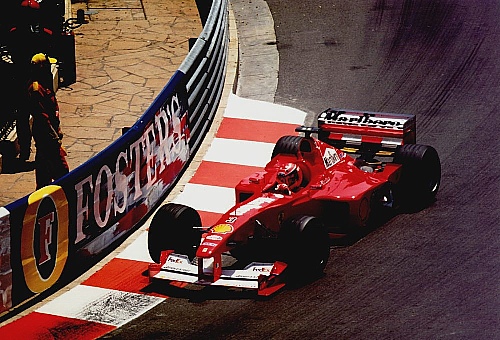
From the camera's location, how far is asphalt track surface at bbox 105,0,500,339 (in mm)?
10008

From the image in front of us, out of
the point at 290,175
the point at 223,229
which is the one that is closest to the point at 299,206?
the point at 290,175

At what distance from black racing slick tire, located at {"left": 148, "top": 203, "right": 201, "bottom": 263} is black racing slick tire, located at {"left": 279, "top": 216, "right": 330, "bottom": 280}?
40.1 inches

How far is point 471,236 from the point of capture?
38.6ft

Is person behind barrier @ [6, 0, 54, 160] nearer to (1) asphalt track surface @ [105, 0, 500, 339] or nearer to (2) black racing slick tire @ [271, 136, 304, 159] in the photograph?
(2) black racing slick tire @ [271, 136, 304, 159]

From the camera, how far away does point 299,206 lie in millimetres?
11344

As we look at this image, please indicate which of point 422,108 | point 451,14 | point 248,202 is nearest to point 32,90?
point 248,202

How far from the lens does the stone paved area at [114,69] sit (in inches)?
574

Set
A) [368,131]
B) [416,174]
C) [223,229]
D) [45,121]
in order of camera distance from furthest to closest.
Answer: [368,131], [45,121], [416,174], [223,229]

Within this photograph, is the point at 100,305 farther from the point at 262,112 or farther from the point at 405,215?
the point at 262,112

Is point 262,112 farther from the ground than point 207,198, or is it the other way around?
point 262,112

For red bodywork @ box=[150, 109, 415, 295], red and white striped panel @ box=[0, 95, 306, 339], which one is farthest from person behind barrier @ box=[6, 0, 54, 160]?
red bodywork @ box=[150, 109, 415, 295]

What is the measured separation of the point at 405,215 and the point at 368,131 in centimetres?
113

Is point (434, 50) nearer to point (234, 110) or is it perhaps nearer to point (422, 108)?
point (422, 108)

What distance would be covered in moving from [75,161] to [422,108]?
4737 mm
